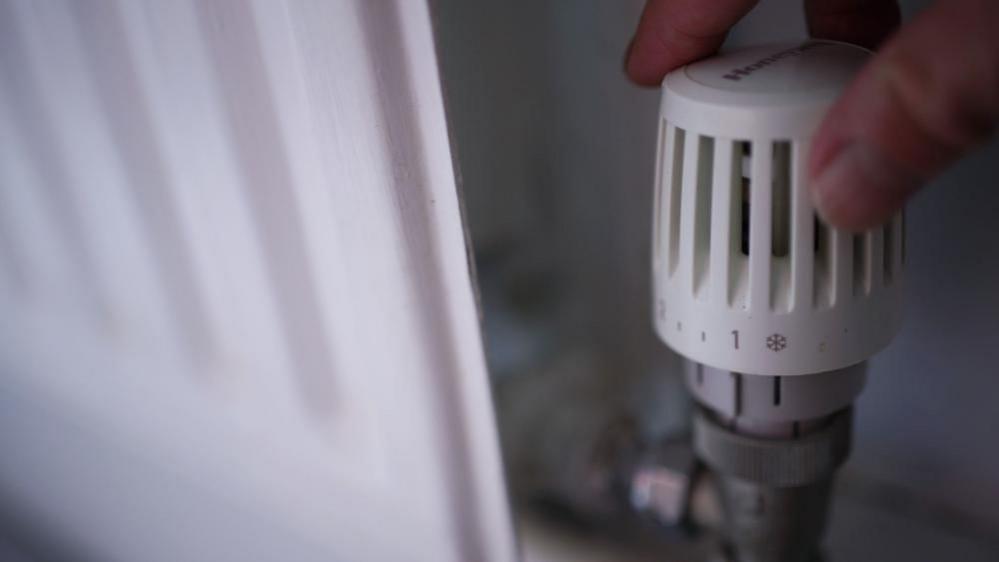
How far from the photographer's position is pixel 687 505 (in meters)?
0.32

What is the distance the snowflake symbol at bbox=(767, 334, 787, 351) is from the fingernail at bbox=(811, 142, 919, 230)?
37 mm

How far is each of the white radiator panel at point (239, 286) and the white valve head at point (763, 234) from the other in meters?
0.06

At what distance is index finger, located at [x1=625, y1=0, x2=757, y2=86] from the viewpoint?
23 cm

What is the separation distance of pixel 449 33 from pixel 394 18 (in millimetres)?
105

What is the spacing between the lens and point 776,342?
0.21 metres

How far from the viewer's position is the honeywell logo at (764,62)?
0.68 feet

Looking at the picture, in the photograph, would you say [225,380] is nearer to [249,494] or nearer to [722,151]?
[249,494]

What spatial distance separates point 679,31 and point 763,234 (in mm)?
70

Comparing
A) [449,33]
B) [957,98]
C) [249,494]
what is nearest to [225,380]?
[249,494]

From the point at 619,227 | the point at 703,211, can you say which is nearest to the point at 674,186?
the point at 703,211

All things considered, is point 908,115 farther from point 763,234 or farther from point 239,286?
point 239,286

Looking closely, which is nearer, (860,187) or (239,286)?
(860,187)

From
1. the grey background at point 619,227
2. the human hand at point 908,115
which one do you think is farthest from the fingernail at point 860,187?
the grey background at point 619,227

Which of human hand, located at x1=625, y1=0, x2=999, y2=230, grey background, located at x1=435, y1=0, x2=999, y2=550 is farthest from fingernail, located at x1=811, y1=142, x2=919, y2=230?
grey background, located at x1=435, y1=0, x2=999, y2=550
